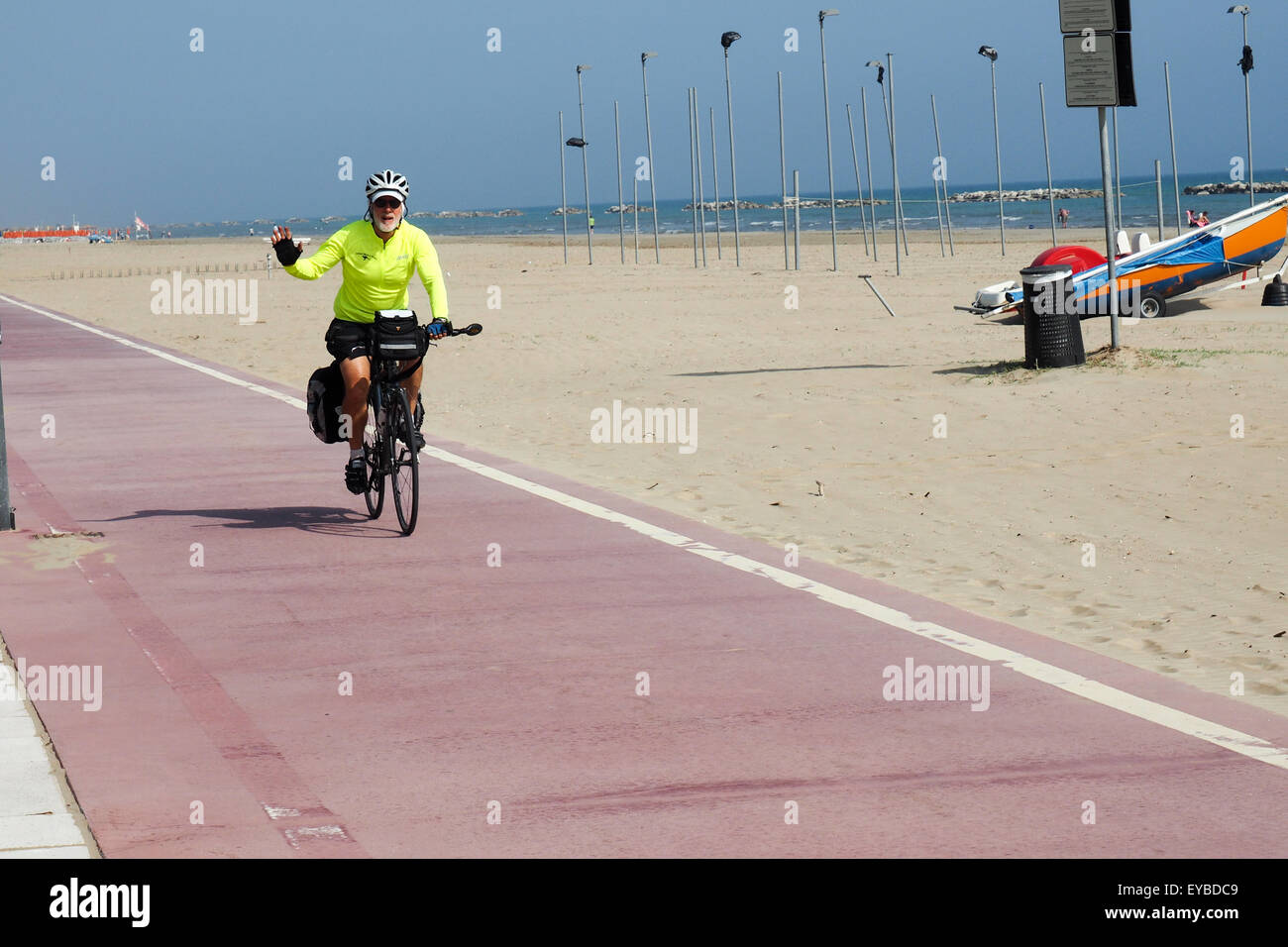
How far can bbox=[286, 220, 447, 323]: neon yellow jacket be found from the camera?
30.7 ft

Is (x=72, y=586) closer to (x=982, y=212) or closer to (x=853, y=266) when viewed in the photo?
(x=853, y=266)

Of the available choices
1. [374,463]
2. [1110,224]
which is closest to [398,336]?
[374,463]

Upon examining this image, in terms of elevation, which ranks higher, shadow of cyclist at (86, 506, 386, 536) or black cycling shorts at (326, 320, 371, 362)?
black cycling shorts at (326, 320, 371, 362)

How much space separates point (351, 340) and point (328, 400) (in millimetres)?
526

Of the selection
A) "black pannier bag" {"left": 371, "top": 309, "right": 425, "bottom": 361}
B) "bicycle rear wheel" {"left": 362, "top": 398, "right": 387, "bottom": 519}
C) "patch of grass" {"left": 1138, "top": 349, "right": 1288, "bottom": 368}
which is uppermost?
"black pannier bag" {"left": 371, "top": 309, "right": 425, "bottom": 361}

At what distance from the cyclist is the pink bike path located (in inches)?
36.5

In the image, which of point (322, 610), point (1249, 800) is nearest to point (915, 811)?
point (1249, 800)

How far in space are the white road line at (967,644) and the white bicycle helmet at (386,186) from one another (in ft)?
7.37

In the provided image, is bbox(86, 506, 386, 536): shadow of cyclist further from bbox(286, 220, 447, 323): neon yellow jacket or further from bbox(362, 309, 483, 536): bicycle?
bbox(286, 220, 447, 323): neon yellow jacket

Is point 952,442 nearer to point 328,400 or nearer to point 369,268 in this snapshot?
point 328,400

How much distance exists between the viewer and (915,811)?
4.81 m

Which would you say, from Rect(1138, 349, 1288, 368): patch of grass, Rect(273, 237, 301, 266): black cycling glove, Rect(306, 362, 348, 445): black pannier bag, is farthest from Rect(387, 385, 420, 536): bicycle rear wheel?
Rect(1138, 349, 1288, 368): patch of grass

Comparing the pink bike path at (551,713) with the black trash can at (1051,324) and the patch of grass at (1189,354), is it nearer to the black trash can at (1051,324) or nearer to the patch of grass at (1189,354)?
the black trash can at (1051,324)

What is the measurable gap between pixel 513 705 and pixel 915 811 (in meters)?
1.75
